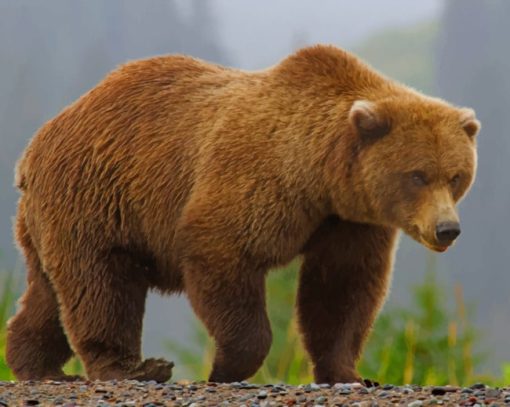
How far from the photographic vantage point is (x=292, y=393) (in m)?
5.44

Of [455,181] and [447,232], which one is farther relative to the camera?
[455,181]

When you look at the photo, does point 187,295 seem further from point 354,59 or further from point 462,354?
point 462,354

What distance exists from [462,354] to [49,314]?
3336 millimetres

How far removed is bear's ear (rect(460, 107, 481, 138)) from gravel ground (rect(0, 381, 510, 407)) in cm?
148

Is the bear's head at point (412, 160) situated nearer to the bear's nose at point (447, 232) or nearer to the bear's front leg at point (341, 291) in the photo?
the bear's nose at point (447, 232)

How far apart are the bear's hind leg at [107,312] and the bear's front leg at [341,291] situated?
1.02 meters

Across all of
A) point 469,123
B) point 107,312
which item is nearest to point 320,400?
point 469,123

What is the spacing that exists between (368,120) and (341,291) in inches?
46.3

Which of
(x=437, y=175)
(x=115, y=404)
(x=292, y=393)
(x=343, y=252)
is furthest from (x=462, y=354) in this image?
(x=115, y=404)

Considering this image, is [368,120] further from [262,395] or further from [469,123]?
[262,395]

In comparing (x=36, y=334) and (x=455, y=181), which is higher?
(x=455, y=181)

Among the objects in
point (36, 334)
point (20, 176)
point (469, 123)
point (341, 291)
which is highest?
point (469, 123)

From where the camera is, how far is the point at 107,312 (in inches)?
276

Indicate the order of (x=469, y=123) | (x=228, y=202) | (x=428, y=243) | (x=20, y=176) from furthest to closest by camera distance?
(x=20, y=176), (x=228, y=202), (x=469, y=123), (x=428, y=243)
